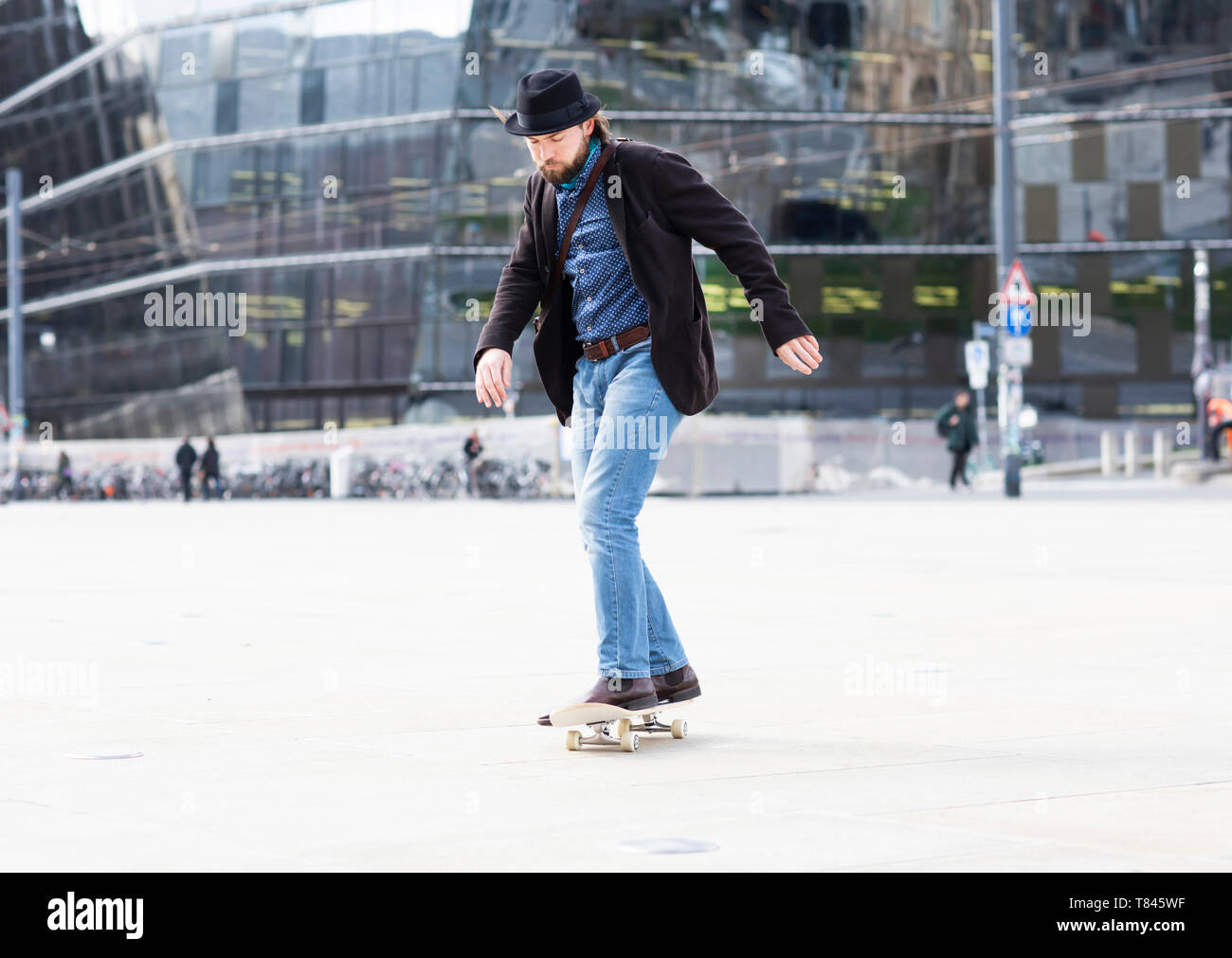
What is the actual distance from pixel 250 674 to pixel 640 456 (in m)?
2.53

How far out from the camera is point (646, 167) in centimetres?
600

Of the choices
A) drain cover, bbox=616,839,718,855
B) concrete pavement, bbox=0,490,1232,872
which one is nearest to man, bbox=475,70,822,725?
concrete pavement, bbox=0,490,1232,872

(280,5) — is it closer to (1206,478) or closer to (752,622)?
(1206,478)

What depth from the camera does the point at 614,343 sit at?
593 cm

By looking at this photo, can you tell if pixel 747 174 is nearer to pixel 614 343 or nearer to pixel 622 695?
pixel 614 343

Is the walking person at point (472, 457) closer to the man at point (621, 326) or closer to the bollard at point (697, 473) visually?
the bollard at point (697, 473)

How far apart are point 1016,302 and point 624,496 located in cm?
2501

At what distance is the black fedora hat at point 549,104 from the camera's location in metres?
5.89

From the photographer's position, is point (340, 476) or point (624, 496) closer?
point (624, 496)

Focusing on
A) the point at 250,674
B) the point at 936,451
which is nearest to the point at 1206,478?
the point at 936,451

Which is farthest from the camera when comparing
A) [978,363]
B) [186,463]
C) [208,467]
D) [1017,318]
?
[208,467]

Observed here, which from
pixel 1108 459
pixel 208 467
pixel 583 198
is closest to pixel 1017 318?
pixel 1108 459

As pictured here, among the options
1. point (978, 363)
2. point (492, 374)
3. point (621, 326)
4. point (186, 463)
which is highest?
point (621, 326)

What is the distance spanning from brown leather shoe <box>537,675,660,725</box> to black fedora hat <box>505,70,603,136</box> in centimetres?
161
